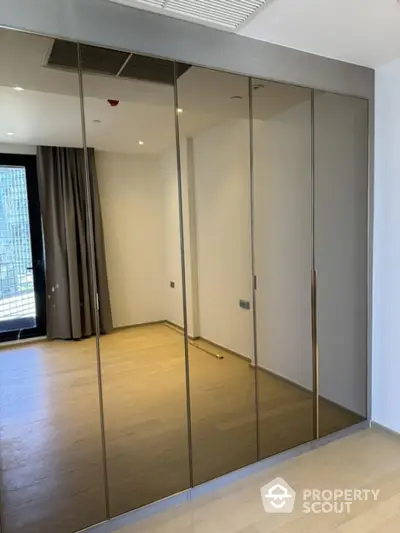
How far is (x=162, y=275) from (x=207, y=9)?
1.48 m

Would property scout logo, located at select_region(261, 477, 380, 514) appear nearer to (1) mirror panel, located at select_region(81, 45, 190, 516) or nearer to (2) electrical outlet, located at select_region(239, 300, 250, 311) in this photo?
(1) mirror panel, located at select_region(81, 45, 190, 516)

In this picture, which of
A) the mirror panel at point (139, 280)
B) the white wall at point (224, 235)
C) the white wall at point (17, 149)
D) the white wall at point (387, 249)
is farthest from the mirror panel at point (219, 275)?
the white wall at point (387, 249)

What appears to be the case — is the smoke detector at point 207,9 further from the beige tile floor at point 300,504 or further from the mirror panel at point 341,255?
the beige tile floor at point 300,504

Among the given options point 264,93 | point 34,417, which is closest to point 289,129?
point 264,93

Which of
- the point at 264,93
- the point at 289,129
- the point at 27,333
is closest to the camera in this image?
A: the point at 27,333

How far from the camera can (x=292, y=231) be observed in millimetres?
2965

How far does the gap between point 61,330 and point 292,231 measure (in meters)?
1.73

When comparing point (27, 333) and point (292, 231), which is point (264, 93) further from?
point (27, 333)

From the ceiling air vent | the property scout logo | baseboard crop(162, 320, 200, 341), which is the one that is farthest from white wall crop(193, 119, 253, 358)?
the property scout logo

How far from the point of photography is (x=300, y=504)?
7.74 feet

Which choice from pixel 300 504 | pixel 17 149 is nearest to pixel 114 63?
pixel 17 149

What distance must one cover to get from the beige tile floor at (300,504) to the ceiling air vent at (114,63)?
2.46 m

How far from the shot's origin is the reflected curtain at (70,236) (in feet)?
7.33

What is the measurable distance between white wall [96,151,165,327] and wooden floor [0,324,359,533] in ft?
0.56
